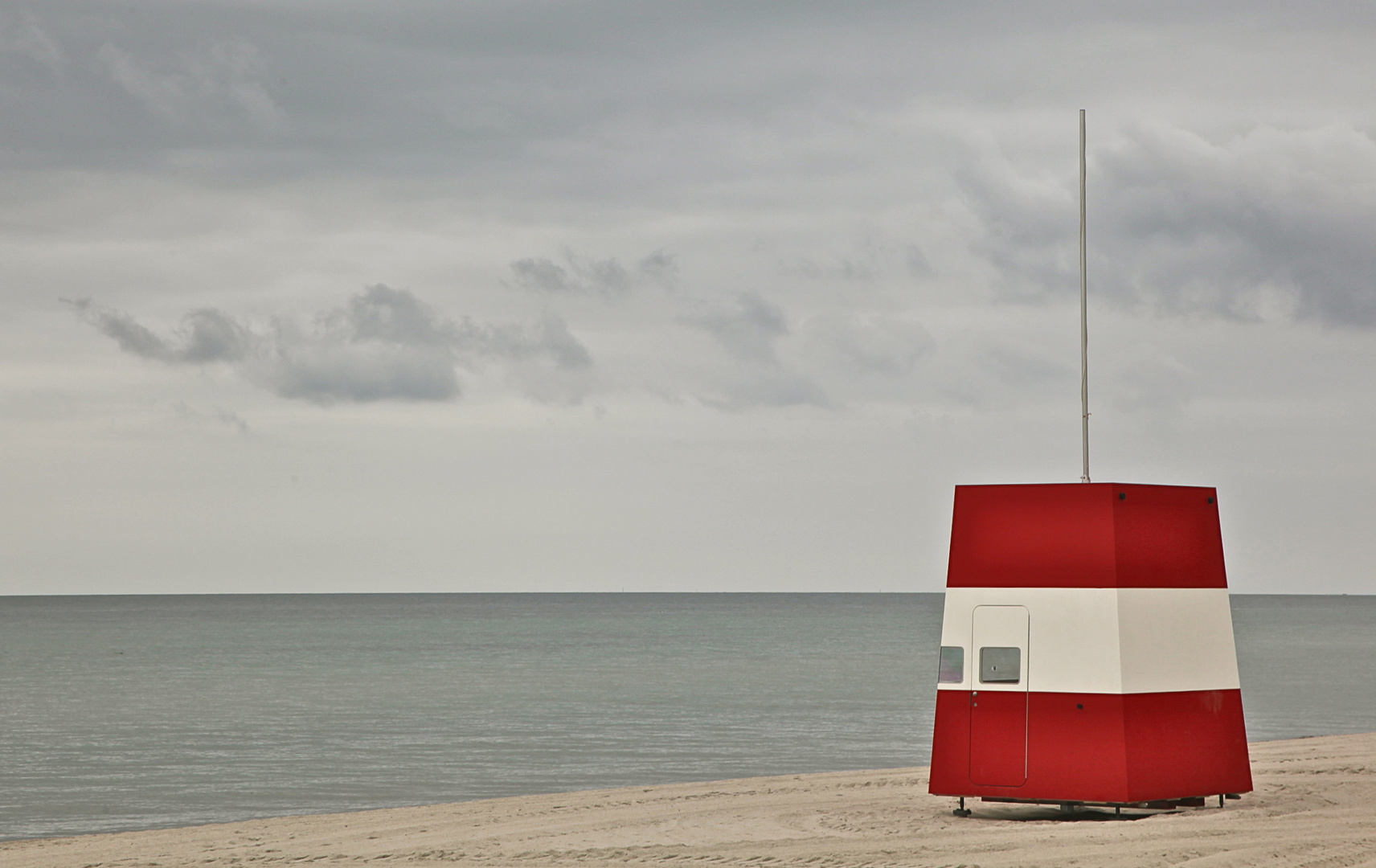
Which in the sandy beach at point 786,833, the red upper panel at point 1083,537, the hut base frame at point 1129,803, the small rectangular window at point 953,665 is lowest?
the sandy beach at point 786,833

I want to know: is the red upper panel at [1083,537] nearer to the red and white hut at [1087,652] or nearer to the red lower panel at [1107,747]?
the red and white hut at [1087,652]

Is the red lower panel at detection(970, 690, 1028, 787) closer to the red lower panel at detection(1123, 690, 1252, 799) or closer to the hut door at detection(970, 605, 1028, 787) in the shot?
the hut door at detection(970, 605, 1028, 787)

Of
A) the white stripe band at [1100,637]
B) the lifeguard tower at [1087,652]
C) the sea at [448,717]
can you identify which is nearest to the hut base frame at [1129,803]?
the lifeguard tower at [1087,652]

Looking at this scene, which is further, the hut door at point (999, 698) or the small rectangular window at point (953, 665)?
the small rectangular window at point (953, 665)

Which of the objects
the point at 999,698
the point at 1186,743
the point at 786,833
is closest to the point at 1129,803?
the point at 1186,743

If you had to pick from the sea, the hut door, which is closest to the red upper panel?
the hut door

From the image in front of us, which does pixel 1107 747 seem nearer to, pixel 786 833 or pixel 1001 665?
pixel 1001 665

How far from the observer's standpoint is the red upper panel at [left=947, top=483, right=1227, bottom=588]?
1155 cm

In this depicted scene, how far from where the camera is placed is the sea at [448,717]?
74.9 ft

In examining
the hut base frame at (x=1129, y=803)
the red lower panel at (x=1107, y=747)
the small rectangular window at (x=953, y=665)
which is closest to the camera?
the red lower panel at (x=1107, y=747)

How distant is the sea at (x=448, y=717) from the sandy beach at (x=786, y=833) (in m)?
6.33

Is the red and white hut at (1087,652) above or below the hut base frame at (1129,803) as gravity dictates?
above

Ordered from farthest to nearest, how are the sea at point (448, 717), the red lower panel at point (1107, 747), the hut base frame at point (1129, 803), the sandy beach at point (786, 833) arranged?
the sea at point (448, 717) → the hut base frame at point (1129, 803) → the red lower panel at point (1107, 747) → the sandy beach at point (786, 833)

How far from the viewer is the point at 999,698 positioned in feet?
38.5
